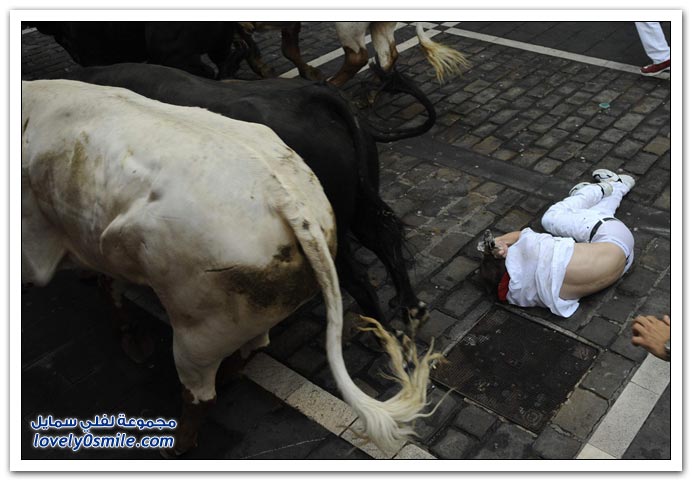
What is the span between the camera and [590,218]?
5.02m

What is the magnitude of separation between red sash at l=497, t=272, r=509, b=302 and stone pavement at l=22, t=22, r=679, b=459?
103mm

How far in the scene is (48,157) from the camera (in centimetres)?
344

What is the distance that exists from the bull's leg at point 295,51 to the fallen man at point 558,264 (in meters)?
4.20

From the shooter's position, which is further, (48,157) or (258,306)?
(48,157)

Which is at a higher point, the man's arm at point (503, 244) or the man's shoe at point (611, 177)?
the man's arm at point (503, 244)

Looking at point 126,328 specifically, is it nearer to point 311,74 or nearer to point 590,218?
point 590,218

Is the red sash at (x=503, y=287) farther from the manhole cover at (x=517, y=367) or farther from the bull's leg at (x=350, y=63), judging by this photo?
the bull's leg at (x=350, y=63)

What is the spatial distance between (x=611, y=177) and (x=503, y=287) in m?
1.94

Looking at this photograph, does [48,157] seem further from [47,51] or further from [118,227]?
[47,51]

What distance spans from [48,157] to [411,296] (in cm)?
239

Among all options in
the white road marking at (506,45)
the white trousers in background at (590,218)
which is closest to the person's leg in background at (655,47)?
the white road marking at (506,45)

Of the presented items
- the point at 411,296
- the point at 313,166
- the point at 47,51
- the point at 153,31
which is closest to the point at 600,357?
the point at 411,296

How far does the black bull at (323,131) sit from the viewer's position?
3.59 meters

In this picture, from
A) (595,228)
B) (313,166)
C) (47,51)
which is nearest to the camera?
(313,166)
